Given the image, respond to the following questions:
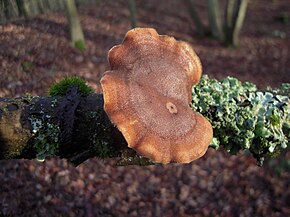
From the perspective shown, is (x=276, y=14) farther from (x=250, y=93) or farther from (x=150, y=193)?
(x=250, y=93)

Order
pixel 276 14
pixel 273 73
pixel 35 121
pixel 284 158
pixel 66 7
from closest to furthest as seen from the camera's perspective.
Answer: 1. pixel 35 121
2. pixel 284 158
3. pixel 66 7
4. pixel 273 73
5. pixel 276 14

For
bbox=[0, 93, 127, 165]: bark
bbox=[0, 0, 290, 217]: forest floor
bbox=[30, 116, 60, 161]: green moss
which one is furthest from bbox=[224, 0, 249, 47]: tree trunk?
bbox=[30, 116, 60, 161]: green moss

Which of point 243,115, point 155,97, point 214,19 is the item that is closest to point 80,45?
point 214,19

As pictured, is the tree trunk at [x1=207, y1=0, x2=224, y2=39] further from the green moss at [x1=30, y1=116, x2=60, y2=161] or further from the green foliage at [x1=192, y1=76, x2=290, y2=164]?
the green moss at [x1=30, y1=116, x2=60, y2=161]

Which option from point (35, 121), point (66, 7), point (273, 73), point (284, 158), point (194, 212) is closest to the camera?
point (35, 121)

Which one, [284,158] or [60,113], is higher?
[60,113]

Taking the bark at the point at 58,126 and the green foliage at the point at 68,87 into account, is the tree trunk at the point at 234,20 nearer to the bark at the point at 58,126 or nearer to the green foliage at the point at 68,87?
the green foliage at the point at 68,87

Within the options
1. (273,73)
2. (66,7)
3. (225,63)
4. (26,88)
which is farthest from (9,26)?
(273,73)

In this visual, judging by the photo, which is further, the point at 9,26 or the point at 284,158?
the point at 284,158

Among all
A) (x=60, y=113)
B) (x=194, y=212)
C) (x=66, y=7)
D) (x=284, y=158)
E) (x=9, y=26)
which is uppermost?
(x=60, y=113)
